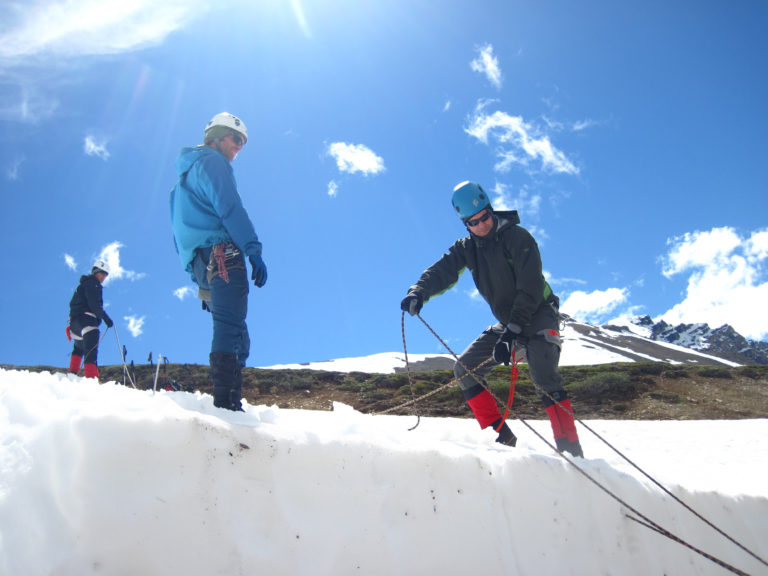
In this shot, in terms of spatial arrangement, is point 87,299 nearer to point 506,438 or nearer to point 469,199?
point 469,199

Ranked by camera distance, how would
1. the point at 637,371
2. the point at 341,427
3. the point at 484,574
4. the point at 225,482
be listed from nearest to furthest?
the point at 225,482, the point at 484,574, the point at 341,427, the point at 637,371

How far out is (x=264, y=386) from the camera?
47.3 ft

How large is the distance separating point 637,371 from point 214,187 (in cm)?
1722

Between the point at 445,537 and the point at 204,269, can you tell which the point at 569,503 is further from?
the point at 204,269

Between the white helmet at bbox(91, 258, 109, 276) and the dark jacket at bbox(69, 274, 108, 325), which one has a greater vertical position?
the white helmet at bbox(91, 258, 109, 276)

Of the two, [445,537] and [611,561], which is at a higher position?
[445,537]

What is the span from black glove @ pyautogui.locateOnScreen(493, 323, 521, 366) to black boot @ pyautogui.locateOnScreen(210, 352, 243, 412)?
79.8 inches

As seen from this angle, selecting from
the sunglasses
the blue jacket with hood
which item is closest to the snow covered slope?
the blue jacket with hood

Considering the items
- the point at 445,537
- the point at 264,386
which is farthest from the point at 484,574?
the point at 264,386

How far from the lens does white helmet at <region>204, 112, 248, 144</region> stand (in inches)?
158

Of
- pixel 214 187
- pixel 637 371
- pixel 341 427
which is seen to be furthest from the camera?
pixel 637 371

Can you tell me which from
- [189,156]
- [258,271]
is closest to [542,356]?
[258,271]

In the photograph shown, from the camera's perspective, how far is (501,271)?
13.7 feet

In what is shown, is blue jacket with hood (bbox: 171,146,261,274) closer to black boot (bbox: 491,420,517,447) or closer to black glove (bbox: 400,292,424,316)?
black glove (bbox: 400,292,424,316)
